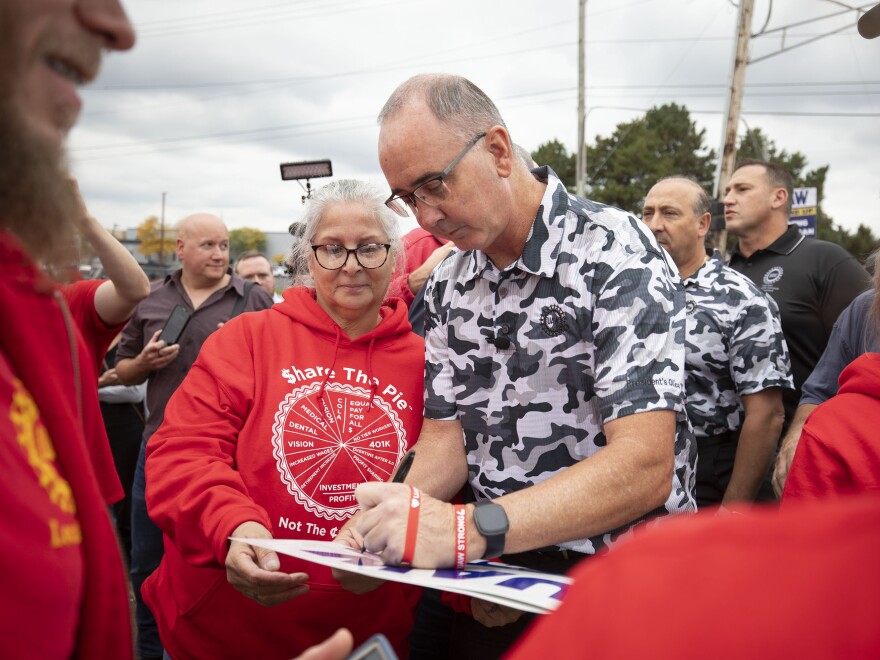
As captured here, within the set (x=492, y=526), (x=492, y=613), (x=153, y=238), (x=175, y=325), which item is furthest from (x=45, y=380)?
(x=153, y=238)

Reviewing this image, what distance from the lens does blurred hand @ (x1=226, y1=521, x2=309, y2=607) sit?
1.77 meters

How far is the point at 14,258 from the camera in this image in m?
1.06

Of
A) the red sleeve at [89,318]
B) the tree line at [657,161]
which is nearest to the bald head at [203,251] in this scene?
the red sleeve at [89,318]

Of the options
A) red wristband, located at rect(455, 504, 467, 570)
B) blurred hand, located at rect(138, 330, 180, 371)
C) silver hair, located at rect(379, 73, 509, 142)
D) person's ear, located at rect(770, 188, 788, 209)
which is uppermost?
silver hair, located at rect(379, 73, 509, 142)

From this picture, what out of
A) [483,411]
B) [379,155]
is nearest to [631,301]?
[483,411]

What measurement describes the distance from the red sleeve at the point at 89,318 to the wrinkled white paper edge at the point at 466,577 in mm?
1876

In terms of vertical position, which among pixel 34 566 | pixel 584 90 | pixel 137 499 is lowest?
pixel 137 499

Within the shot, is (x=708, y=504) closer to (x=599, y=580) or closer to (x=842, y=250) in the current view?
(x=842, y=250)

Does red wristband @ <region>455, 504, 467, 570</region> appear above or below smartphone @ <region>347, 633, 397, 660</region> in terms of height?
below

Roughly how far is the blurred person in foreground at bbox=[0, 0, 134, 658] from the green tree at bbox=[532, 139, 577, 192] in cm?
4708

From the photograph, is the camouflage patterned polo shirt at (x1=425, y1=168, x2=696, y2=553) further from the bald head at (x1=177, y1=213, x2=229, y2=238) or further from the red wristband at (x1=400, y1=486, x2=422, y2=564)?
the bald head at (x1=177, y1=213, x2=229, y2=238)

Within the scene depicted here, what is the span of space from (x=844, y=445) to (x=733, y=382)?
80.6 inches

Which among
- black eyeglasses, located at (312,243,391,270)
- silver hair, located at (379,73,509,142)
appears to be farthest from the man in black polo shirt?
silver hair, located at (379,73,509,142)

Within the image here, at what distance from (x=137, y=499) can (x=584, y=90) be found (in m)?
21.5
